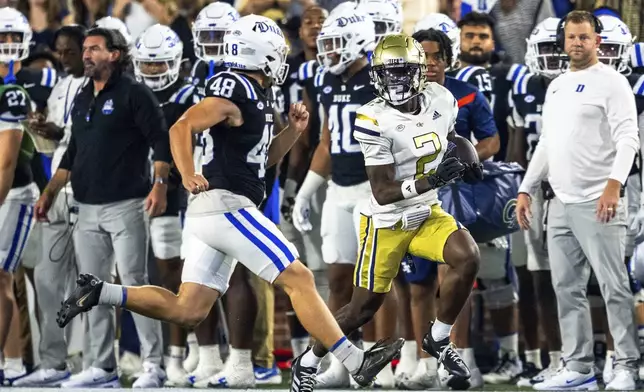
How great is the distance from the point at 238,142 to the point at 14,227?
2042mm

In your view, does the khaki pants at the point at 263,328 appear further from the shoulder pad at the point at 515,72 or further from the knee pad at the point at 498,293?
the shoulder pad at the point at 515,72

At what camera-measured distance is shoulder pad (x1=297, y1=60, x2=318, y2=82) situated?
929cm

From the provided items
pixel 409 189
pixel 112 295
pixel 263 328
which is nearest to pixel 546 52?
pixel 409 189

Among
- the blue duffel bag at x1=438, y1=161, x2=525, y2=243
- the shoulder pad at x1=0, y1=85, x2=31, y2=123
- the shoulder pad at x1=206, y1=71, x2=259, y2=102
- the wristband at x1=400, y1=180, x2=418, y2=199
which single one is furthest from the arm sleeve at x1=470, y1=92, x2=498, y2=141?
the shoulder pad at x1=0, y1=85, x2=31, y2=123

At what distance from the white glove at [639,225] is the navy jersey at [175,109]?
2525 millimetres

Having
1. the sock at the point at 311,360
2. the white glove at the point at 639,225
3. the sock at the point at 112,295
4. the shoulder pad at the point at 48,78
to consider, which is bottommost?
the sock at the point at 311,360

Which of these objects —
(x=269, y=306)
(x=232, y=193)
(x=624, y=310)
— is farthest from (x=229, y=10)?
(x=624, y=310)

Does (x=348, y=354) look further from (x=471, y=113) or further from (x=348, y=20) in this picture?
(x=348, y=20)

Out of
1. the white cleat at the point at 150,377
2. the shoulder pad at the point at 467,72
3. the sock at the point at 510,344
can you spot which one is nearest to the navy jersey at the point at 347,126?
the shoulder pad at the point at 467,72

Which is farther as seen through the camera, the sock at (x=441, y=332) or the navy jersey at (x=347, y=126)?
the navy jersey at (x=347, y=126)

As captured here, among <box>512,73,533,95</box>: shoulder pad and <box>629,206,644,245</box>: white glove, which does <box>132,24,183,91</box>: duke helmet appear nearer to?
<box>512,73,533,95</box>: shoulder pad

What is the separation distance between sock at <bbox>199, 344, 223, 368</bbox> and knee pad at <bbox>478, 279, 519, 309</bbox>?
1523 mm

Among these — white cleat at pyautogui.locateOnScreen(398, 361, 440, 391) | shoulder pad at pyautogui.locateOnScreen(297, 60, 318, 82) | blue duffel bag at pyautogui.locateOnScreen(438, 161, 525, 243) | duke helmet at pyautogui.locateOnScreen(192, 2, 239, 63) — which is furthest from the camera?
shoulder pad at pyautogui.locateOnScreen(297, 60, 318, 82)

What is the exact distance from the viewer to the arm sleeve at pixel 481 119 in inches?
326
